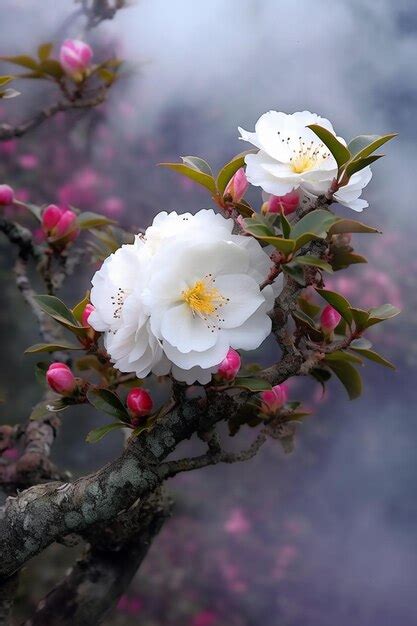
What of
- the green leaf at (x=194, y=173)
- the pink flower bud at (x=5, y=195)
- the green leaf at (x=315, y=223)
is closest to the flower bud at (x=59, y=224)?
the pink flower bud at (x=5, y=195)

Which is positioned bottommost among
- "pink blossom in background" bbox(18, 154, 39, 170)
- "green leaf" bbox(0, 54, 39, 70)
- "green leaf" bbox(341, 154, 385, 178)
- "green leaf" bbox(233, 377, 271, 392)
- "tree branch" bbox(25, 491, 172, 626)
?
"tree branch" bbox(25, 491, 172, 626)

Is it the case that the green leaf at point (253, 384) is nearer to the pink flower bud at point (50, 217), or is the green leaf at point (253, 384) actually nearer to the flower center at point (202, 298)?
the flower center at point (202, 298)

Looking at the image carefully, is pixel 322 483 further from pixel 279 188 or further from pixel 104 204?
pixel 279 188

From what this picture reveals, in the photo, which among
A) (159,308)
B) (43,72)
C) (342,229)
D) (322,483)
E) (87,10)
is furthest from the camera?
(87,10)

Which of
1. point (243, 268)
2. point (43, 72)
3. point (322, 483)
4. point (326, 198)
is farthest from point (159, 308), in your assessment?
point (322, 483)

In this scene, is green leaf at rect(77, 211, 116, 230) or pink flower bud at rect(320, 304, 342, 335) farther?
green leaf at rect(77, 211, 116, 230)

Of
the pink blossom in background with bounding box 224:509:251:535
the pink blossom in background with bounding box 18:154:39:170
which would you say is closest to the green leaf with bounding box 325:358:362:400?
the pink blossom in background with bounding box 224:509:251:535

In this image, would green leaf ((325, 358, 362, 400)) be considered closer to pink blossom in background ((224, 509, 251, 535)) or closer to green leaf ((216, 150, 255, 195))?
green leaf ((216, 150, 255, 195))
